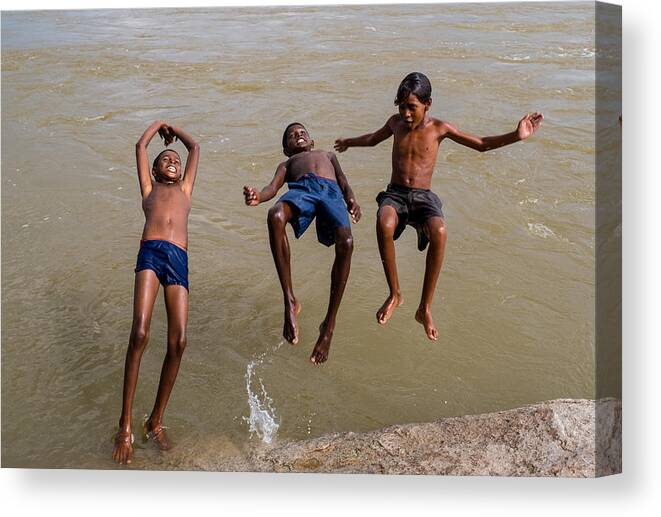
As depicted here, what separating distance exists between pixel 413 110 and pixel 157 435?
186cm

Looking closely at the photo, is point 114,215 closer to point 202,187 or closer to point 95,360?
point 202,187

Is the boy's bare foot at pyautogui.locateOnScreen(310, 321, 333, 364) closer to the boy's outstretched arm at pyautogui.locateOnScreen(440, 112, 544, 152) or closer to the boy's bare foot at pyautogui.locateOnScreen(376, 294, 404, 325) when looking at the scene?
the boy's bare foot at pyautogui.locateOnScreen(376, 294, 404, 325)

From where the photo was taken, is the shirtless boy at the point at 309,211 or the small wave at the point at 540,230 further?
the small wave at the point at 540,230

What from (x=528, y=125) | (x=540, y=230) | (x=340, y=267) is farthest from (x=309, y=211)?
(x=540, y=230)

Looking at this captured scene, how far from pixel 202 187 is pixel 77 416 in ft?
6.94

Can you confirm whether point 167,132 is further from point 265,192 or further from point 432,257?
point 432,257

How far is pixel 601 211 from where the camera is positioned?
439 cm

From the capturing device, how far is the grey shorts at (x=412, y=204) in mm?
4066

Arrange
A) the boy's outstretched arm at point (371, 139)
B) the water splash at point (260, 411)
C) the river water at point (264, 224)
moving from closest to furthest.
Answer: the boy's outstretched arm at point (371, 139)
the water splash at point (260, 411)
the river water at point (264, 224)

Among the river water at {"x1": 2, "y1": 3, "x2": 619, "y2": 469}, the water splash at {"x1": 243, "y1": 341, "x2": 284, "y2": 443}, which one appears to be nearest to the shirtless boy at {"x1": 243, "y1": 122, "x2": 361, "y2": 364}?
the water splash at {"x1": 243, "y1": 341, "x2": 284, "y2": 443}

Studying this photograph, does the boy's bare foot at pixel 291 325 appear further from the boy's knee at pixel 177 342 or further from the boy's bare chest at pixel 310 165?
the boy's bare chest at pixel 310 165

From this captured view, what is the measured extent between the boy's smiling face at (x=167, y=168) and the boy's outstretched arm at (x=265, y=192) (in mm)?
429

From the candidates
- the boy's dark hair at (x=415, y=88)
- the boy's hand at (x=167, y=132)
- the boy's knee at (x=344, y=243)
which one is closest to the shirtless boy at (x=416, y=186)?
the boy's dark hair at (x=415, y=88)

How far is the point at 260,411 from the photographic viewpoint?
464 centimetres
